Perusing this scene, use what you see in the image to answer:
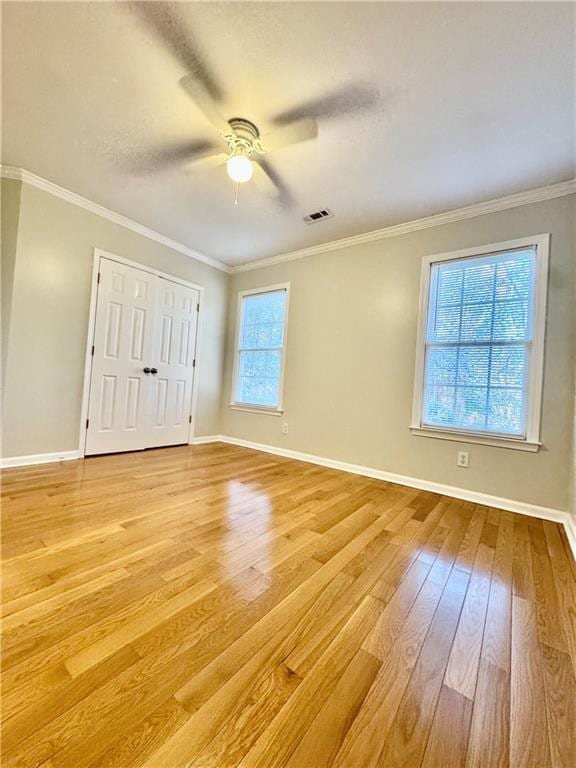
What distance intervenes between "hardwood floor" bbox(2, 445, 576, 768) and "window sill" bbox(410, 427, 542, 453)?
2.08 feet

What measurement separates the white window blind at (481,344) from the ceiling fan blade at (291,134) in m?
1.81

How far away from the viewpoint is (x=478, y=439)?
2744mm

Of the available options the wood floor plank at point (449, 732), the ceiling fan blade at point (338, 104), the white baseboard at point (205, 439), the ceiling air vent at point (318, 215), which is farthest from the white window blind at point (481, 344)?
the white baseboard at point (205, 439)

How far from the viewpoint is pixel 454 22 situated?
1448mm

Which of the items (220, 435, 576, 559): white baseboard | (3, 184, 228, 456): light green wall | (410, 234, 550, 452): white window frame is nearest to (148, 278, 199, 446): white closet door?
(3, 184, 228, 456): light green wall

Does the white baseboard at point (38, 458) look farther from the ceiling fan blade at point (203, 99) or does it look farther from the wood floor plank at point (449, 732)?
the wood floor plank at point (449, 732)

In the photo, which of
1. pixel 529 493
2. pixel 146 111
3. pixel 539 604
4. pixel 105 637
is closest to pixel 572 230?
pixel 529 493

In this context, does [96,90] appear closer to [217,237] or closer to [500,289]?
[217,237]

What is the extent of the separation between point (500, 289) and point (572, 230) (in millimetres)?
605

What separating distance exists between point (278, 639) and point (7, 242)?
3724 millimetres

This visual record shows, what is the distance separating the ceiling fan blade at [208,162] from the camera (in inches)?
93.8

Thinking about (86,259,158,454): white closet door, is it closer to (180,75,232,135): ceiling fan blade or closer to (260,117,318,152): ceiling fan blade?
(180,75,232,135): ceiling fan blade

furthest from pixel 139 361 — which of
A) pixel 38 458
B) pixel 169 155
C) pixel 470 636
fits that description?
pixel 470 636

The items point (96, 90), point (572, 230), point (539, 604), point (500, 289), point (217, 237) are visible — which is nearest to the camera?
point (539, 604)
